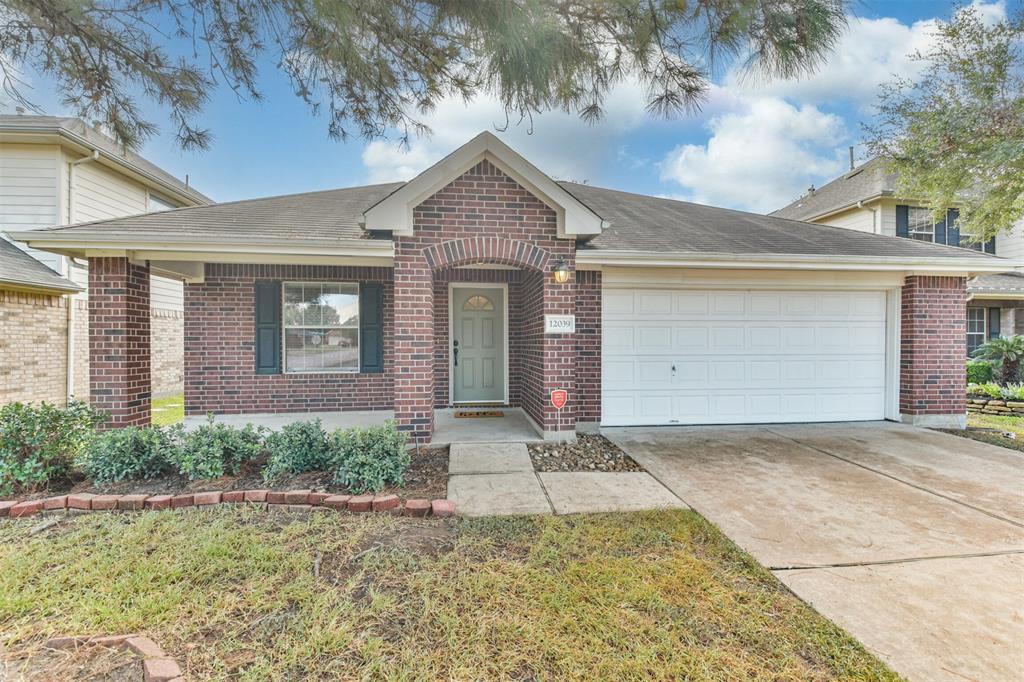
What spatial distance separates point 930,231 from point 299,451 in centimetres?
1649

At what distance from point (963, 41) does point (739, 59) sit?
8.31 metres

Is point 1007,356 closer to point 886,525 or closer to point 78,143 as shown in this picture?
point 886,525

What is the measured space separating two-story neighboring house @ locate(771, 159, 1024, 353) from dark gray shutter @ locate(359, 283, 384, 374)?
1255 cm

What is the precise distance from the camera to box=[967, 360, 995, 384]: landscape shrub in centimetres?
1090

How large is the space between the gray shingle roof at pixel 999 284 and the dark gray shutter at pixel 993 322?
3.05ft

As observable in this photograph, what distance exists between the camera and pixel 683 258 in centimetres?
638

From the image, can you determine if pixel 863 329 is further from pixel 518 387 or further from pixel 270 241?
pixel 270 241

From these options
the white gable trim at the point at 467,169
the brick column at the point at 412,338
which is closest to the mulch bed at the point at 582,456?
the brick column at the point at 412,338

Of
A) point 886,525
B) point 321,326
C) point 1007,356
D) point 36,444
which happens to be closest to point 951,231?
point 1007,356

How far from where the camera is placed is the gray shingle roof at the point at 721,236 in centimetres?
669

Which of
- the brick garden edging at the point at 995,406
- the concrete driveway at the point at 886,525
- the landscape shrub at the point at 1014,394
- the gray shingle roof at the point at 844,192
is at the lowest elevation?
the concrete driveway at the point at 886,525

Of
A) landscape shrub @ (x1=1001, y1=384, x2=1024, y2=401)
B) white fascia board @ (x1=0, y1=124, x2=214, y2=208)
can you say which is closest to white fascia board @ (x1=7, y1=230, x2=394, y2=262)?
white fascia board @ (x1=0, y1=124, x2=214, y2=208)

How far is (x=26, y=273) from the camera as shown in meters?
7.85

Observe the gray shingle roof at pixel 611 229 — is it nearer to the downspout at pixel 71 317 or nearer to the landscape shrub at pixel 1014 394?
the landscape shrub at pixel 1014 394
